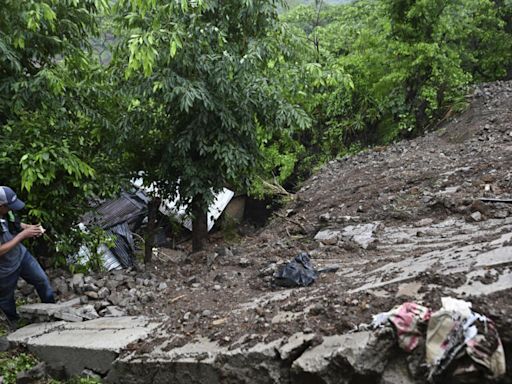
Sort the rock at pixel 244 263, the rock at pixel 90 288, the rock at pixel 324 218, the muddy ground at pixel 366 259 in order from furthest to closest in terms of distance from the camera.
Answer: the rock at pixel 324 218, the rock at pixel 244 263, the rock at pixel 90 288, the muddy ground at pixel 366 259

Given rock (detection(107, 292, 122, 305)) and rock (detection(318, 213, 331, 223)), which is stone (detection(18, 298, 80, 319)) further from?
rock (detection(318, 213, 331, 223))

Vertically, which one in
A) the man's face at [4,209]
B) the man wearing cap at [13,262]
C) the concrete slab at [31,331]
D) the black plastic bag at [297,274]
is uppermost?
the man's face at [4,209]

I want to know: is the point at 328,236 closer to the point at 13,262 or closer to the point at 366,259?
the point at 366,259

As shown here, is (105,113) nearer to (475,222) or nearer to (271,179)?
(475,222)

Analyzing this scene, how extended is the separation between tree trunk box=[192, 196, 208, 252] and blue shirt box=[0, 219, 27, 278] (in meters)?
2.37

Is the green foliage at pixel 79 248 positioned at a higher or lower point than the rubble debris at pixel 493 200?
higher

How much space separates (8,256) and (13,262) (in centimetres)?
8

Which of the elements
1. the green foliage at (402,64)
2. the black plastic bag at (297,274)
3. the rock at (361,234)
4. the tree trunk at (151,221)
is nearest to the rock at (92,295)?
the tree trunk at (151,221)

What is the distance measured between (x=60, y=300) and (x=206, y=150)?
2.36 m

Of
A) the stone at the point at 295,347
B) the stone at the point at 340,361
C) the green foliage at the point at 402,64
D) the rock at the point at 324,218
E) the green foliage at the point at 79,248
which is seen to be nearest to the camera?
the stone at the point at 340,361

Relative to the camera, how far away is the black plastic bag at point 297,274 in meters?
4.19

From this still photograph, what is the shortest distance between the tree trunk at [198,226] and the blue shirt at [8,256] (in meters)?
2.37

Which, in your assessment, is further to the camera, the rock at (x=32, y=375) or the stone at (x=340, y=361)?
the rock at (x=32, y=375)

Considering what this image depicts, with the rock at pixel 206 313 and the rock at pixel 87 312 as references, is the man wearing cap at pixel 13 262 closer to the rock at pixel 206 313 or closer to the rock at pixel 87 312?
the rock at pixel 87 312
